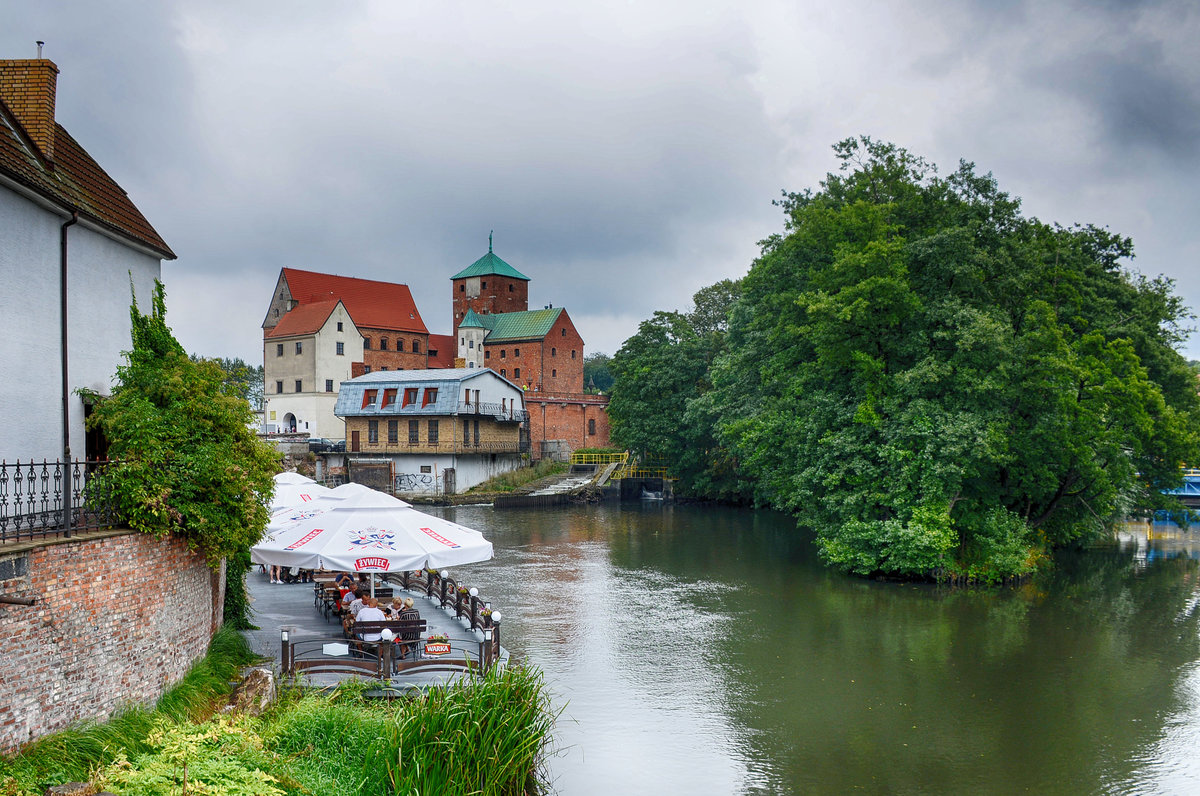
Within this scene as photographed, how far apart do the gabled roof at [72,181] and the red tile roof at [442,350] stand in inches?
2477

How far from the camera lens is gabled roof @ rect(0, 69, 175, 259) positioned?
9.88m

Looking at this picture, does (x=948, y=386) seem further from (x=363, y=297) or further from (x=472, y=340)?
(x=363, y=297)

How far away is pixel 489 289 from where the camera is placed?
7744cm

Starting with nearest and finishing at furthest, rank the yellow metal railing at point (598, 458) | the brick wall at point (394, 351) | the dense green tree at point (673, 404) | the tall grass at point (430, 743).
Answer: the tall grass at point (430, 743) → the dense green tree at point (673, 404) → the yellow metal railing at point (598, 458) → the brick wall at point (394, 351)

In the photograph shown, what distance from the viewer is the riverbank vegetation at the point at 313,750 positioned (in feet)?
22.2

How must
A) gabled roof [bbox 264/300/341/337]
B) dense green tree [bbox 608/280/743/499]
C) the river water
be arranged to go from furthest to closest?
1. gabled roof [bbox 264/300/341/337]
2. dense green tree [bbox 608/280/743/499]
3. the river water

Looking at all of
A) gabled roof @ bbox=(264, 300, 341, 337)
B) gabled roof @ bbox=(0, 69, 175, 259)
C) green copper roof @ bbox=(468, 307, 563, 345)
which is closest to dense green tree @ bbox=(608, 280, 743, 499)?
green copper roof @ bbox=(468, 307, 563, 345)

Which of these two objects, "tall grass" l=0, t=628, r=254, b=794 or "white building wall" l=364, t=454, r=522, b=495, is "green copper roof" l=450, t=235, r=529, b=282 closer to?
"white building wall" l=364, t=454, r=522, b=495

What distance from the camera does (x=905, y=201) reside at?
24625 millimetres

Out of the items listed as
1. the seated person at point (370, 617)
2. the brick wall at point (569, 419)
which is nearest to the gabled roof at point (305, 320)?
the brick wall at point (569, 419)

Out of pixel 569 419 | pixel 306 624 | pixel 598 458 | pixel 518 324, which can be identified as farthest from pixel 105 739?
pixel 518 324

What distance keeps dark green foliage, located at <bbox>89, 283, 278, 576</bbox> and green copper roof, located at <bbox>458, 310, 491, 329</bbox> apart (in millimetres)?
61240

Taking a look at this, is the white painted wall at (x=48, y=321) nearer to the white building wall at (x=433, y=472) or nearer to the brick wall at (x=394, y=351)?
the white building wall at (x=433, y=472)

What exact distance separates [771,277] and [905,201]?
14.7ft
